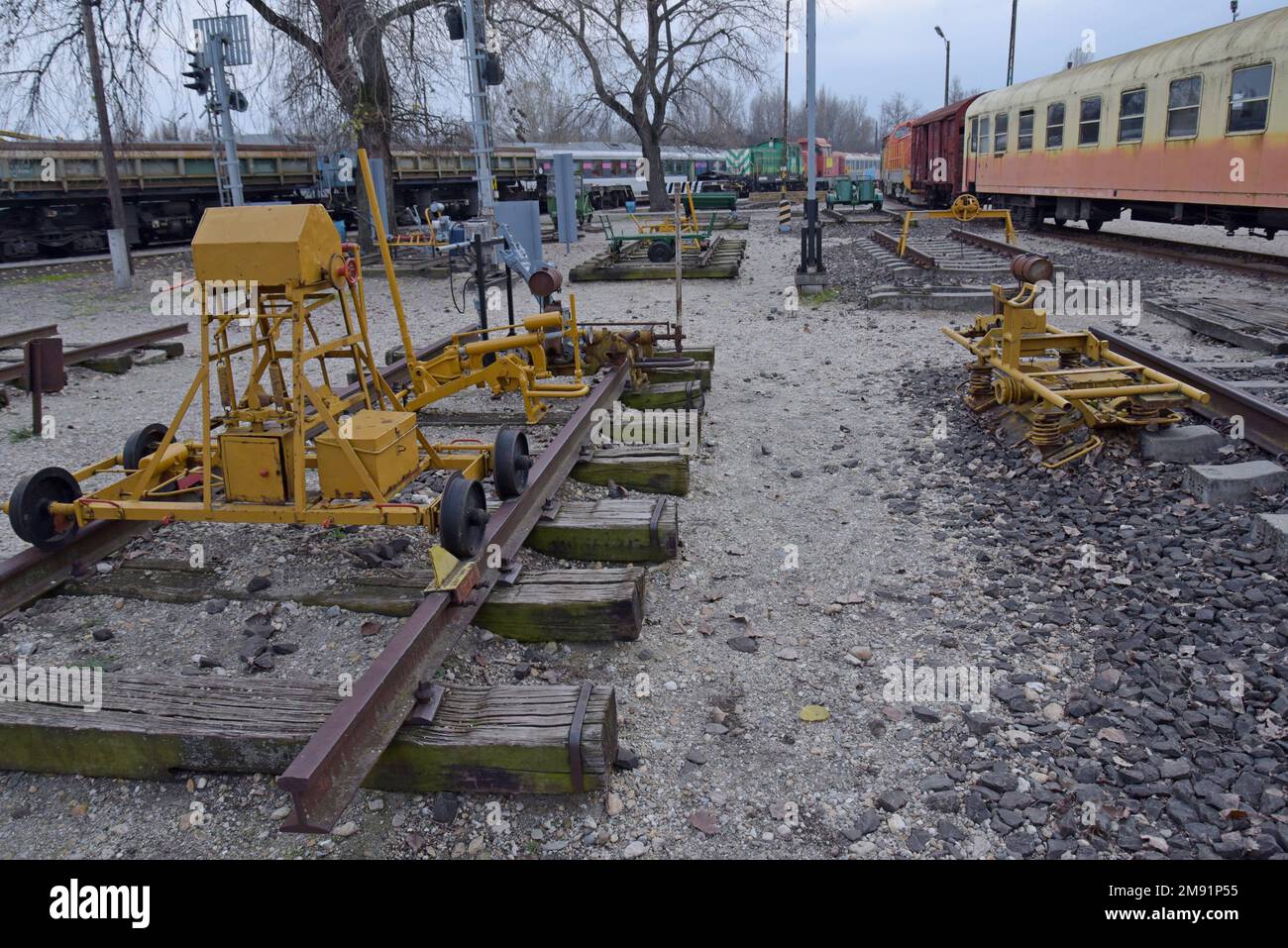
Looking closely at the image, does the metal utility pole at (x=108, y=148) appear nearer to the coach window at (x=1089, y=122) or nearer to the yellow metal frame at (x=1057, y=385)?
the yellow metal frame at (x=1057, y=385)

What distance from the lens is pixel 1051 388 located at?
5.77 m

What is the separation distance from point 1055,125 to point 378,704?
824 inches

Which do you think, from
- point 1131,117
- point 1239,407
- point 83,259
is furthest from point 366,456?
point 83,259

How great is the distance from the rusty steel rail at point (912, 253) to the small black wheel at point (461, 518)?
12686mm

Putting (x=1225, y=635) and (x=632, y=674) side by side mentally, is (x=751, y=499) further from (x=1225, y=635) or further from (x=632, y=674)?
(x=1225, y=635)

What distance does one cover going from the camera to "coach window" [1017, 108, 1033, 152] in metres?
20.9

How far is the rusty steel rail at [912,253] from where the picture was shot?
15.2m

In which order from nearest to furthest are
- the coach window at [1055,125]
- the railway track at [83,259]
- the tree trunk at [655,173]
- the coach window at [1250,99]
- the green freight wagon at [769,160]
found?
1. the coach window at [1250,99]
2. the coach window at [1055,125]
3. the railway track at [83,259]
4. the tree trunk at [655,173]
5. the green freight wagon at [769,160]

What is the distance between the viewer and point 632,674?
141 inches

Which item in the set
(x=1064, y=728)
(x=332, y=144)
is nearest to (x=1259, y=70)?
(x=1064, y=728)

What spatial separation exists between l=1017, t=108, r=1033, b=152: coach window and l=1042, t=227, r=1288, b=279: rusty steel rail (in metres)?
2.34

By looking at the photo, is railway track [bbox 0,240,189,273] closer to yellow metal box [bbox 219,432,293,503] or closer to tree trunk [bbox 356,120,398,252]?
tree trunk [bbox 356,120,398,252]

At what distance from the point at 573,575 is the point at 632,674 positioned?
58 cm

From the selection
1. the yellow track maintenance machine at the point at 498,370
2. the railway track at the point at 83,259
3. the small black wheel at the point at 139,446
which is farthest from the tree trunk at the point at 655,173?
the small black wheel at the point at 139,446
